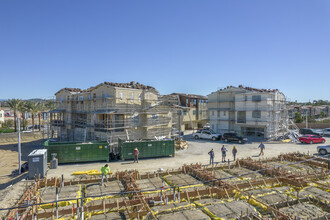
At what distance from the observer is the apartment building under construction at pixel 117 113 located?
2964 cm

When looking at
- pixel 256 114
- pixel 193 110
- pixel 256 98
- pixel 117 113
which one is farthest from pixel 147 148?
pixel 193 110

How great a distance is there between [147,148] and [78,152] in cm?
709

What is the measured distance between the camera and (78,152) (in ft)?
73.5

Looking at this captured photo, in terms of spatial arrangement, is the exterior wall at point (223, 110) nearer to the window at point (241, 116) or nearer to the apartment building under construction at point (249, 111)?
the apartment building under construction at point (249, 111)

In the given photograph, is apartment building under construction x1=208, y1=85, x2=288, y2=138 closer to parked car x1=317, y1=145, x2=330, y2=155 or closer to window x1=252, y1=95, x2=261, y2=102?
window x1=252, y1=95, x2=261, y2=102

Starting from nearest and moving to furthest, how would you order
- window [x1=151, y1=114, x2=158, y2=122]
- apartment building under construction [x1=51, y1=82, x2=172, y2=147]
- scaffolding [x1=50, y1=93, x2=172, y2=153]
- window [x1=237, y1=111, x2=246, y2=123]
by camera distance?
scaffolding [x1=50, y1=93, x2=172, y2=153] → apartment building under construction [x1=51, y1=82, x2=172, y2=147] → window [x1=151, y1=114, x2=158, y2=122] → window [x1=237, y1=111, x2=246, y2=123]

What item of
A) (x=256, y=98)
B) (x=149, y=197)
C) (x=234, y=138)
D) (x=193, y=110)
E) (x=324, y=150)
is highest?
(x=256, y=98)

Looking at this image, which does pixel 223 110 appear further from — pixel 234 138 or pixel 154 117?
pixel 154 117

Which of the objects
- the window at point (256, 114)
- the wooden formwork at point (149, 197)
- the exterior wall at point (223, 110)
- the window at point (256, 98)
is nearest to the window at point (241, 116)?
the exterior wall at point (223, 110)

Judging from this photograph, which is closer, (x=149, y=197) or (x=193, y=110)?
(x=149, y=197)

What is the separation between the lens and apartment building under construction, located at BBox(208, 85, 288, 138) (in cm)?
3772

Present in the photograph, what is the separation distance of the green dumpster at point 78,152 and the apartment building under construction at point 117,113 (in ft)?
15.4

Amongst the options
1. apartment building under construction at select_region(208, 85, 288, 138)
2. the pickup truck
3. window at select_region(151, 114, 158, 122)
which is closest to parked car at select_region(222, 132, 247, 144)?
the pickup truck

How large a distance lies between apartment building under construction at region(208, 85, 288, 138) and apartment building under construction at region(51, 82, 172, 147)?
12113mm
